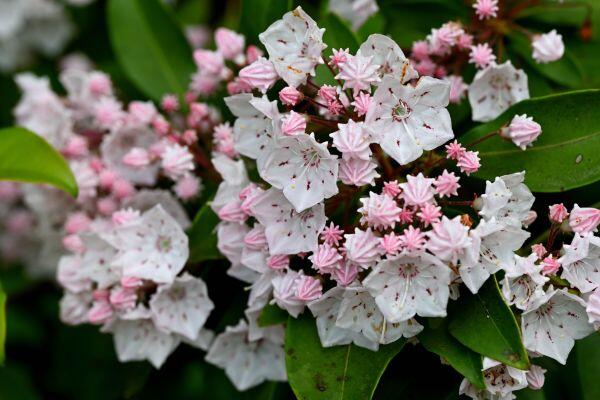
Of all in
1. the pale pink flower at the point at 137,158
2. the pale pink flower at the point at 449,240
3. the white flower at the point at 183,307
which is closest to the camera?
the pale pink flower at the point at 449,240

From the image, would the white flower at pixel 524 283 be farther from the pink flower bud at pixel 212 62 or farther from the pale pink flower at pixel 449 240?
the pink flower bud at pixel 212 62

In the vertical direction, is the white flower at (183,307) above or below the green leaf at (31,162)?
below

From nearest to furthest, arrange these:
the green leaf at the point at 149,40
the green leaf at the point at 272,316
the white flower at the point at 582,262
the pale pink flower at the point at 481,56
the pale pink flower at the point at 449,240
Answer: the pale pink flower at the point at 449,240, the white flower at the point at 582,262, the green leaf at the point at 272,316, the pale pink flower at the point at 481,56, the green leaf at the point at 149,40

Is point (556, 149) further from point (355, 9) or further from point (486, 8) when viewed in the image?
point (355, 9)

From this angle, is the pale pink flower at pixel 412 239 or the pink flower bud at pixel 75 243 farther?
the pink flower bud at pixel 75 243

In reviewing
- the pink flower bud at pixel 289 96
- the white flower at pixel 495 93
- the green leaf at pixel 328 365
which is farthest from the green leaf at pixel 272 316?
the white flower at pixel 495 93

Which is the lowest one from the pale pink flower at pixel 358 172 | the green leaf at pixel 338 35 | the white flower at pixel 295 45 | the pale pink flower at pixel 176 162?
the pale pink flower at pixel 176 162

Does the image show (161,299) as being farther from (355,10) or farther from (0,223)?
(0,223)

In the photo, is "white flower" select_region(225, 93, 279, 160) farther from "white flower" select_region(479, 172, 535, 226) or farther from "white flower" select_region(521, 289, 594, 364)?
"white flower" select_region(521, 289, 594, 364)
